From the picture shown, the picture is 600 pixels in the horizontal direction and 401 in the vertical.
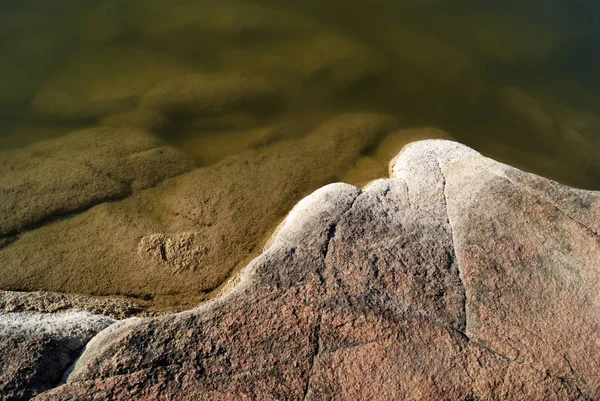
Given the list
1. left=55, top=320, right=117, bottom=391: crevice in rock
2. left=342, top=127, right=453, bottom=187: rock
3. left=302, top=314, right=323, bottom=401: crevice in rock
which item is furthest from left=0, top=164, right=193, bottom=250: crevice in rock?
left=302, top=314, right=323, bottom=401: crevice in rock

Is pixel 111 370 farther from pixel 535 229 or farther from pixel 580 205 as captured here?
pixel 580 205

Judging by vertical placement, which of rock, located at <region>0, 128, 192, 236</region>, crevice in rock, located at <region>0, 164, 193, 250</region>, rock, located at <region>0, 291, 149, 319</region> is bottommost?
rock, located at <region>0, 291, 149, 319</region>

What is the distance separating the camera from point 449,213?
2652 mm

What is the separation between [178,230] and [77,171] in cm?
84

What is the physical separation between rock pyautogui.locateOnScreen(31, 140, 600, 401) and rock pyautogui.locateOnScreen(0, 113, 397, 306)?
1.72ft

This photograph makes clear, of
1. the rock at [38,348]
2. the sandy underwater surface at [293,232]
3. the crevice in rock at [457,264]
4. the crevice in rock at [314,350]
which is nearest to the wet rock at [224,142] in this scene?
the sandy underwater surface at [293,232]

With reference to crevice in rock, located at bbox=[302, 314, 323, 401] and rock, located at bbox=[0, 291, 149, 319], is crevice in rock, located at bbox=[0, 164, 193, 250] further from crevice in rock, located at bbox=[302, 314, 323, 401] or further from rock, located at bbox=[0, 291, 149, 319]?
crevice in rock, located at bbox=[302, 314, 323, 401]

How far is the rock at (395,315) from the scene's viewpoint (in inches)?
75.4

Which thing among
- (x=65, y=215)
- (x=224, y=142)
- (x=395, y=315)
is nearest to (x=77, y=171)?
(x=65, y=215)

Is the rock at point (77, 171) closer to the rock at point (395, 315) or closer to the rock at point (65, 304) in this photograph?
the rock at point (65, 304)

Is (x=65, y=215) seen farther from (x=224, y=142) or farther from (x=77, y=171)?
(x=224, y=142)

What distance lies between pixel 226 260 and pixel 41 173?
140cm

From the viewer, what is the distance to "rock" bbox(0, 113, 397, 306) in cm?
276

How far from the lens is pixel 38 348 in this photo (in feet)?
6.46
